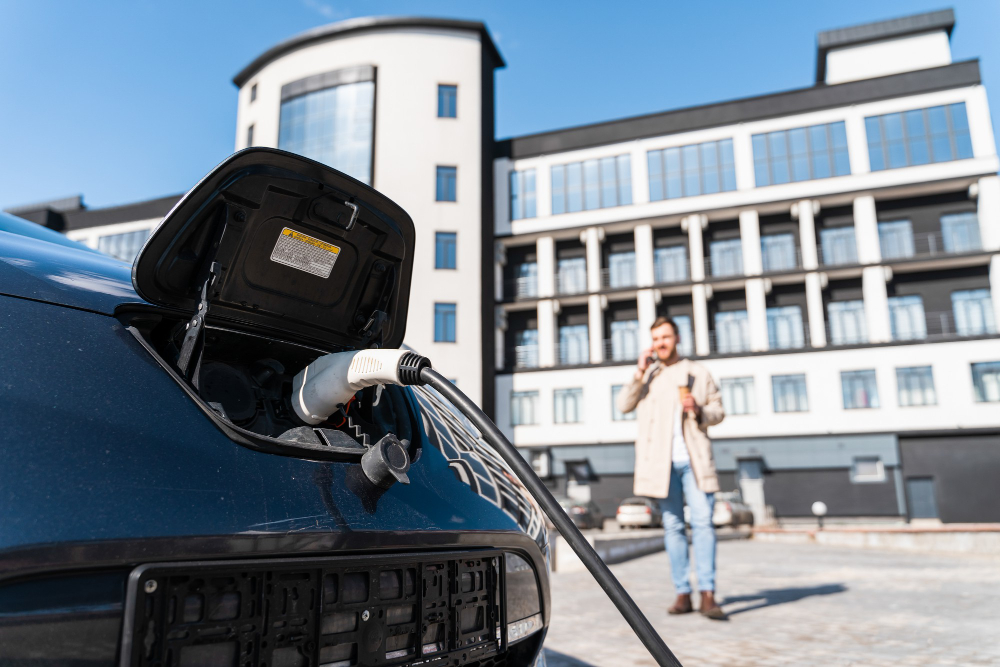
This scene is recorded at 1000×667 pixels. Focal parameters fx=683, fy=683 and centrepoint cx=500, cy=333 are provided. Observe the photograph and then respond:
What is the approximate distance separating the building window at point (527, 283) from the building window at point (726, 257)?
839cm

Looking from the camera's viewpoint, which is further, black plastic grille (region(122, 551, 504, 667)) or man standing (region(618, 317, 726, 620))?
man standing (region(618, 317, 726, 620))

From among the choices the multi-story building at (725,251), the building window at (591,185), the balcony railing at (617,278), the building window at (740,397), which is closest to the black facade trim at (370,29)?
the multi-story building at (725,251)

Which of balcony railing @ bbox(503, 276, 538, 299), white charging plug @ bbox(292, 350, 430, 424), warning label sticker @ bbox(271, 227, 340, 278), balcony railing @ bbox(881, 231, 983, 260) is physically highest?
balcony railing @ bbox(881, 231, 983, 260)

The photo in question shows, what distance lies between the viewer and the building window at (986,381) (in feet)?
88.9

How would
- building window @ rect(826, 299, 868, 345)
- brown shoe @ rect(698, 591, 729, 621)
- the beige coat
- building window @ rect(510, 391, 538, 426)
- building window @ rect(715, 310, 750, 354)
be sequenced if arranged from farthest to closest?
1. building window @ rect(510, 391, 538, 426)
2. building window @ rect(715, 310, 750, 354)
3. building window @ rect(826, 299, 868, 345)
4. the beige coat
5. brown shoe @ rect(698, 591, 729, 621)

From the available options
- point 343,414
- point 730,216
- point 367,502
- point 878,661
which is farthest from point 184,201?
point 730,216

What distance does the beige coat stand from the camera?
4148mm

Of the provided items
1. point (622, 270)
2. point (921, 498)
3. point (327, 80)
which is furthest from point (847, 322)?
point (327, 80)

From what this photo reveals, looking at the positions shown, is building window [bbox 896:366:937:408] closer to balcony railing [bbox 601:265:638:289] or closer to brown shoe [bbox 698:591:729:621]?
balcony railing [bbox 601:265:638:289]

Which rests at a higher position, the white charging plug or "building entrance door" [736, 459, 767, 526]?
the white charging plug

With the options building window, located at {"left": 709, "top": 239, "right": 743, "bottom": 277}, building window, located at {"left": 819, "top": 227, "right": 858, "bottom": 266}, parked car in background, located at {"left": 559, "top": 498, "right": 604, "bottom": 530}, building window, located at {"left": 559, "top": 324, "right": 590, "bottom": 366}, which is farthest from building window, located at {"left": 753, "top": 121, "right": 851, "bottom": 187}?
parked car in background, located at {"left": 559, "top": 498, "right": 604, "bottom": 530}

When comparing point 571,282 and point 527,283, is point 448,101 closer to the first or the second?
point 527,283

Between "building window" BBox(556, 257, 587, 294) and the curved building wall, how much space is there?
4.99 metres

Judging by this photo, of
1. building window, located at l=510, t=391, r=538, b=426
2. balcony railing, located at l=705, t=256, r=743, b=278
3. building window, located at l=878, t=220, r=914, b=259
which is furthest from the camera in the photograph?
building window, located at l=510, t=391, r=538, b=426
